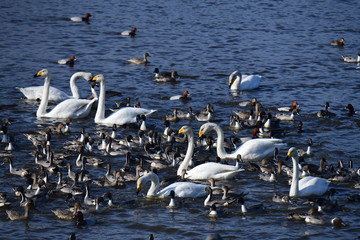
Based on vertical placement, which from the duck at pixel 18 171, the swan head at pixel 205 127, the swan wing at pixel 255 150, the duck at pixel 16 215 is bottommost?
the duck at pixel 16 215

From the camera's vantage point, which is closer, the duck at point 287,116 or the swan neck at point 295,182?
the swan neck at point 295,182

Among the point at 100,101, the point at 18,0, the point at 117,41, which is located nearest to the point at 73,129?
the point at 100,101

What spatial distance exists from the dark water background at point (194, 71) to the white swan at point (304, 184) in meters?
0.49

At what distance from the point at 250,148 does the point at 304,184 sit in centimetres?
259

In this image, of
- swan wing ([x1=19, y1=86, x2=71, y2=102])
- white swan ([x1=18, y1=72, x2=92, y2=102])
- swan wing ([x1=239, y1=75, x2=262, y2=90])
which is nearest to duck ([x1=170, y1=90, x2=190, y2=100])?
swan wing ([x1=239, y1=75, x2=262, y2=90])

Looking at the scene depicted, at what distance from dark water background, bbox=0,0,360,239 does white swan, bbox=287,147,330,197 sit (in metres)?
0.49

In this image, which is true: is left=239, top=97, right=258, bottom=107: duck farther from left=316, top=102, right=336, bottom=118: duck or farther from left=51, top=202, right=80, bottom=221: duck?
left=51, top=202, right=80, bottom=221: duck

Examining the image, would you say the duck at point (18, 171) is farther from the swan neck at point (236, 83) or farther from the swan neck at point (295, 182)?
the swan neck at point (236, 83)

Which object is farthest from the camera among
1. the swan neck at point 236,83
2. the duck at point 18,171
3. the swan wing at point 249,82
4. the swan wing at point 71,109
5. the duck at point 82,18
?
the duck at point 82,18

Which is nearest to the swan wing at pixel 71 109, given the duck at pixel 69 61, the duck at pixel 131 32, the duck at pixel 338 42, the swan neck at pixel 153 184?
the swan neck at pixel 153 184

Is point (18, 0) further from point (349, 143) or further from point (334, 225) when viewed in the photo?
point (334, 225)

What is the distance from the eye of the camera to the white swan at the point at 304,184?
55.8 ft

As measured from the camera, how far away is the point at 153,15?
1642 inches

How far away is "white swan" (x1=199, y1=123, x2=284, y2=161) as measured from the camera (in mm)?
19688
